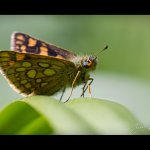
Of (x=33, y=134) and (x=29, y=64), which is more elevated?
(x=33, y=134)

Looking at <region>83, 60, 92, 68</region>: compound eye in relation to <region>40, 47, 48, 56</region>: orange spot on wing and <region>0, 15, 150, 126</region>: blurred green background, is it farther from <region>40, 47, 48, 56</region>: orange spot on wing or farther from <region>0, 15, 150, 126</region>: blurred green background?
<region>40, 47, 48, 56</region>: orange spot on wing

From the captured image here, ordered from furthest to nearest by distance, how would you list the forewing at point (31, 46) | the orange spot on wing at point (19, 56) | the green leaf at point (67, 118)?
the forewing at point (31, 46) → the orange spot on wing at point (19, 56) → the green leaf at point (67, 118)

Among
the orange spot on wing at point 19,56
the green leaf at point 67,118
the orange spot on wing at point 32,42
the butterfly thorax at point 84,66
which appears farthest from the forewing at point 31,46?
the green leaf at point 67,118

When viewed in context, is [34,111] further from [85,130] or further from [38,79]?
[38,79]

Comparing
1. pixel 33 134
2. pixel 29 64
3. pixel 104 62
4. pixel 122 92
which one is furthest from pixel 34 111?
pixel 104 62

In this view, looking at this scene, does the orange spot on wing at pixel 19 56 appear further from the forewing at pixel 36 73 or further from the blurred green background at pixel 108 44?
the blurred green background at pixel 108 44

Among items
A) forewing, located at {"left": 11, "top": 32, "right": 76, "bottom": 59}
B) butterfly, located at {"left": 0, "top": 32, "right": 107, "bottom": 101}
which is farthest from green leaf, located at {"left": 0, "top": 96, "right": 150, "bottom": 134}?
forewing, located at {"left": 11, "top": 32, "right": 76, "bottom": 59}

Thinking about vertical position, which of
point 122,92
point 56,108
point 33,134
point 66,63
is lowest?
point 122,92
